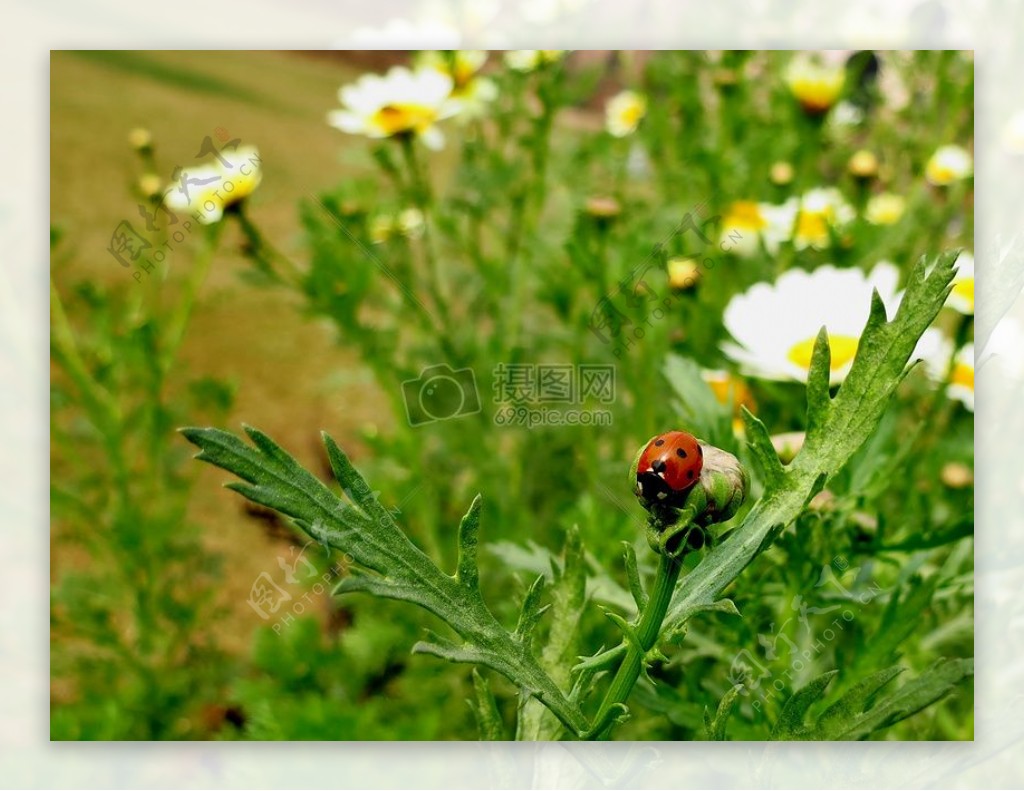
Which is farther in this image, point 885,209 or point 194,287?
point 885,209

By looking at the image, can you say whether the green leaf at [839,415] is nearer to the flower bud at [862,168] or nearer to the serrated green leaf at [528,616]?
the serrated green leaf at [528,616]

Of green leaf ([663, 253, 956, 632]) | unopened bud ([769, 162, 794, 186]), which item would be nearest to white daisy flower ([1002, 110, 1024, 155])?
unopened bud ([769, 162, 794, 186])

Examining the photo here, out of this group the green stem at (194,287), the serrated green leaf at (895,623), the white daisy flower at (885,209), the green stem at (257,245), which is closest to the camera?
the serrated green leaf at (895,623)

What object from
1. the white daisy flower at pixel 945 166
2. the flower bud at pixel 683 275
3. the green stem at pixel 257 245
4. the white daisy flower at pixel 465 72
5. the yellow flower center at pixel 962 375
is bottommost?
the yellow flower center at pixel 962 375

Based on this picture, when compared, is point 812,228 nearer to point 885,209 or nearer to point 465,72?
point 885,209

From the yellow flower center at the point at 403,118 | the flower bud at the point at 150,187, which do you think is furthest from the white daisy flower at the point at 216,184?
the yellow flower center at the point at 403,118

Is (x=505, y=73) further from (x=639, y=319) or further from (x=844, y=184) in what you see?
(x=844, y=184)

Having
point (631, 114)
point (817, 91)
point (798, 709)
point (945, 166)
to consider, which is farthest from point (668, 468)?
point (631, 114)

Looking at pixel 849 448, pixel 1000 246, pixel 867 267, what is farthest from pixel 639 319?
pixel 849 448
